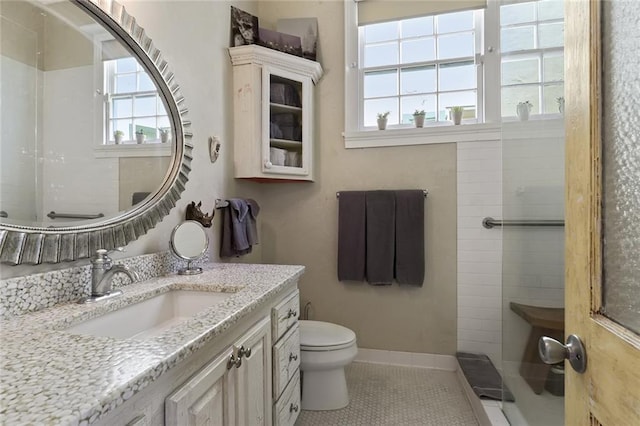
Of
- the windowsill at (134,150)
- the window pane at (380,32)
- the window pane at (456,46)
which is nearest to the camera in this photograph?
the windowsill at (134,150)

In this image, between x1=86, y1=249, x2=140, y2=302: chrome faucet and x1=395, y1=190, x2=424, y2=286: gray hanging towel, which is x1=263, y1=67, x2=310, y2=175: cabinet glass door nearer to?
x1=395, y1=190, x2=424, y2=286: gray hanging towel

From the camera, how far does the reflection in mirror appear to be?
0.95 meters

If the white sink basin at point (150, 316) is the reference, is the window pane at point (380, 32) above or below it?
above

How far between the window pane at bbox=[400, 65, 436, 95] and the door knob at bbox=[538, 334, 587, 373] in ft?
7.11

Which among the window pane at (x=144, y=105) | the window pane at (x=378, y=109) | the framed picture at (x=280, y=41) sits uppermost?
the framed picture at (x=280, y=41)

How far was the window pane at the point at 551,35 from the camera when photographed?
1.02 metres

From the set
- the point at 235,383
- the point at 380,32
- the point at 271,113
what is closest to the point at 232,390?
the point at 235,383

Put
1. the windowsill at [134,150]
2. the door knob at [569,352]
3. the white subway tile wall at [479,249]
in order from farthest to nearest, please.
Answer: the white subway tile wall at [479,249], the windowsill at [134,150], the door knob at [569,352]

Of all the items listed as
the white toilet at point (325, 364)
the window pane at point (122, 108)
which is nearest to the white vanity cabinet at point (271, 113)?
the window pane at point (122, 108)

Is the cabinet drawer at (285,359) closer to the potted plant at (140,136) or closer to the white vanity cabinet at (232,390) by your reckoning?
the white vanity cabinet at (232,390)

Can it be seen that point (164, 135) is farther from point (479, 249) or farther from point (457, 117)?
point (479, 249)

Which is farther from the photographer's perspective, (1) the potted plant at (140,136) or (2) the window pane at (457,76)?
(2) the window pane at (457,76)

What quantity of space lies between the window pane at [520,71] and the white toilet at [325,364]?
1543 mm

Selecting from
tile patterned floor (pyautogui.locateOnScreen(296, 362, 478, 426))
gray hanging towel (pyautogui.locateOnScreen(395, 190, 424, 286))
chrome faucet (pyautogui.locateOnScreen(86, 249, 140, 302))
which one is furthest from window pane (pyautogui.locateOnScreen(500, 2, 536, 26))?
tile patterned floor (pyautogui.locateOnScreen(296, 362, 478, 426))
